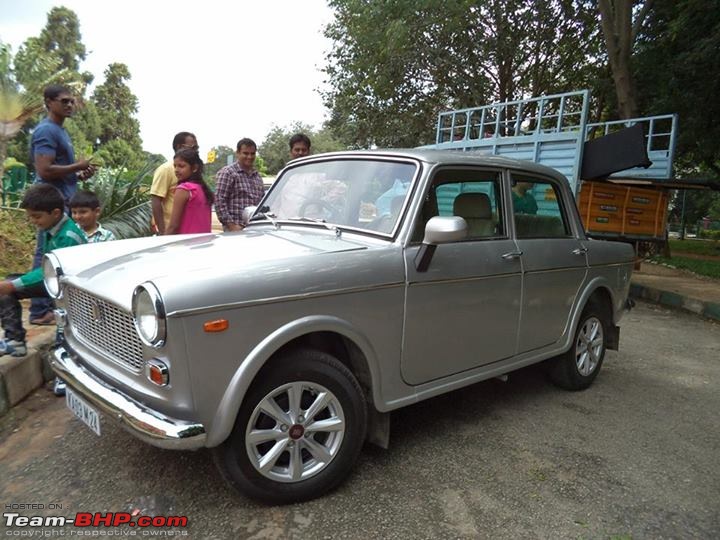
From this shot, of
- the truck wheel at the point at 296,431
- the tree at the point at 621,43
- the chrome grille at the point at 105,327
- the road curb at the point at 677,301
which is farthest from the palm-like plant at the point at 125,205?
the tree at the point at 621,43

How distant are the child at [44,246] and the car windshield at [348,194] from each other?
51.0 inches

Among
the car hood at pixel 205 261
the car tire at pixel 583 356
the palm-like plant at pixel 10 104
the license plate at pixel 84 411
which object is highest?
the palm-like plant at pixel 10 104

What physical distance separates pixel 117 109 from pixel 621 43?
38.0m

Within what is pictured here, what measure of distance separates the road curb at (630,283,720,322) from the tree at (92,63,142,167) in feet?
121

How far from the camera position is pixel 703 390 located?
4.32 m

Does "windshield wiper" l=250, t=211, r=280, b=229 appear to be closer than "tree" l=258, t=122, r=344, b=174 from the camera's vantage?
Yes

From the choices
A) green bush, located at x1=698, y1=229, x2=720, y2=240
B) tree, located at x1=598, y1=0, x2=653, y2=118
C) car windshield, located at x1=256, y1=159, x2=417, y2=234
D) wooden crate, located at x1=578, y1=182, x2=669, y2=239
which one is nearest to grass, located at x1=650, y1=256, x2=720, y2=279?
wooden crate, located at x1=578, y1=182, x2=669, y2=239

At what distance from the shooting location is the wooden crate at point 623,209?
7.53m

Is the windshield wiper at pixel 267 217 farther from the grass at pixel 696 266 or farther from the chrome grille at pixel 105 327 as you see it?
the grass at pixel 696 266

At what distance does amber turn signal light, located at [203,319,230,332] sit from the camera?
2.09m

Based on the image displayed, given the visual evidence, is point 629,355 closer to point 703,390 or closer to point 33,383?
point 703,390

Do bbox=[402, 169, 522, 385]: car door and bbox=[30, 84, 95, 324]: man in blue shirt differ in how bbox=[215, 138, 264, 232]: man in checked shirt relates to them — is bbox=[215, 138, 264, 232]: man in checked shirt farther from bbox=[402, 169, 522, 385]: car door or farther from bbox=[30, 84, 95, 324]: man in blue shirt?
bbox=[402, 169, 522, 385]: car door

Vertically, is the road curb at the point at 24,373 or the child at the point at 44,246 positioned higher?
the child at the point at 44,246

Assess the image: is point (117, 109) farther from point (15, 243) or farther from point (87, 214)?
point (87, 214)
